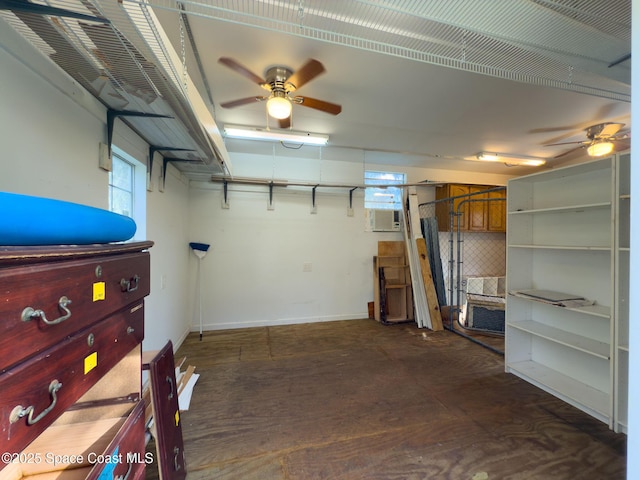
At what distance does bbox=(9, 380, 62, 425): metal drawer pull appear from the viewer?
513 mm

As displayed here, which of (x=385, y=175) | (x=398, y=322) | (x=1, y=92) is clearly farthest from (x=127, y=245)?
(x=385, y=175)

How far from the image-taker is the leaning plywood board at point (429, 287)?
12.8 feet

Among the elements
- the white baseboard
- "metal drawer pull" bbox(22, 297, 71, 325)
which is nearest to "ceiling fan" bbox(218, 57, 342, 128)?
→ "metal drawer pull" bbox(22, 297, 71, 325)

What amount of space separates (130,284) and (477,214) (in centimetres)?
513

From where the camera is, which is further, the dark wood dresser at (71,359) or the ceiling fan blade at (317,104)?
the ceiling fan blade at (317,104)

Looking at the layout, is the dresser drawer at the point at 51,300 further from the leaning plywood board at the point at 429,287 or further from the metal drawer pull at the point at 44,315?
the leaning plywood board at the point at 429,287

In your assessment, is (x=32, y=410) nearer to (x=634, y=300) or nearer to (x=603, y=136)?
(x=634, y=300)

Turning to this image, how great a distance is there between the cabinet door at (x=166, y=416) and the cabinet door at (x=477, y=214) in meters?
4.82

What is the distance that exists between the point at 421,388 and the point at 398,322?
72.3 inches

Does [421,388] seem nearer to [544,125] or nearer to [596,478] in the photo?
[596,478]

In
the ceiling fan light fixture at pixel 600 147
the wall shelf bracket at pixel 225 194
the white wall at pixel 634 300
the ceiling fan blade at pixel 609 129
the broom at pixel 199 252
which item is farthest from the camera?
the wall shelf bracket at pixel 225 194

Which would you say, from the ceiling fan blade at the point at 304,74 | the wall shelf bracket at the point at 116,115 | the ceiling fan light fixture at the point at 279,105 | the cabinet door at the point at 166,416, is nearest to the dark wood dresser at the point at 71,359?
the cabinet door at the point at 166,416

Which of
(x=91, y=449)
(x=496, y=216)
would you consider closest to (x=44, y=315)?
(x=91, y=449)

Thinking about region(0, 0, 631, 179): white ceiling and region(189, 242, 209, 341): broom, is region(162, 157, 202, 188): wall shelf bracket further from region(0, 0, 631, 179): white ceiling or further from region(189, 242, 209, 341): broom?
region(189, 242, 209, 341): broom
